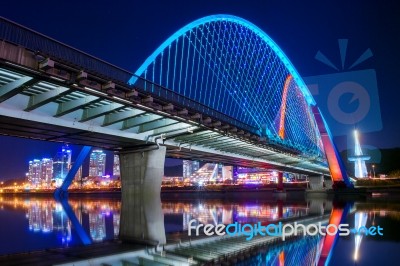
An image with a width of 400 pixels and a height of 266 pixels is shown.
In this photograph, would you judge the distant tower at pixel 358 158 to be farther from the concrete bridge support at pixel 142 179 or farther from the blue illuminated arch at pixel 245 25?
the concrete bridge support at pixel 142 179

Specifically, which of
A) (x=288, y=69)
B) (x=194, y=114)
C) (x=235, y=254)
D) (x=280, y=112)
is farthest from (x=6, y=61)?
(x=280, y=112)

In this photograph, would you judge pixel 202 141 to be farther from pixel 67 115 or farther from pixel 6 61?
pixel 6 61

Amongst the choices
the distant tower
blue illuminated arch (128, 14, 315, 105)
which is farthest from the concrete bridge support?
the distant tower

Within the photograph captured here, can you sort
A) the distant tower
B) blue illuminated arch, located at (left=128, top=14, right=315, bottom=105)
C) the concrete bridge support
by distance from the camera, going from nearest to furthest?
the concrete bridge support
blue illuminated arch, located at (left=128, top=14, right=315, bottom=105)
the distant tower

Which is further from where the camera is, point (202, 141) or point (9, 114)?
point (202, 141)

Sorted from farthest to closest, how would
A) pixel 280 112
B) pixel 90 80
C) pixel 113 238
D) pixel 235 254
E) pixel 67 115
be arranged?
pixel 280 112 → pixel 67 115 → pixel 90 80 → pixel 113 238 → pixel 235 254

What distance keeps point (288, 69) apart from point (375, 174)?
292 ft

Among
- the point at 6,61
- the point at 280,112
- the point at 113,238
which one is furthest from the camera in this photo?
the point at 280,112

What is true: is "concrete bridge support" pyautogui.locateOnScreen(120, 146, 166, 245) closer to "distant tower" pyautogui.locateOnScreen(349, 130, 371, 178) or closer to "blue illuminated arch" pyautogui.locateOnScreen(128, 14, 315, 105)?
"blue illuminated arch" pyautogui.locateOnScreen(128, 14, 315, 105)

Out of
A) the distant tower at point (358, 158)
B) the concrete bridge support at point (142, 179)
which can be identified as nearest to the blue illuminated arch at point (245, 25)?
the concrete bridge support at point (142, 179)

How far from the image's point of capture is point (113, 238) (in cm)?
1373

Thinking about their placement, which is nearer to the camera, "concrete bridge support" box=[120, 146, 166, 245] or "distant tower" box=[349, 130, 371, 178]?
"concrete bridge support" box=[120, 146, 166, 245]

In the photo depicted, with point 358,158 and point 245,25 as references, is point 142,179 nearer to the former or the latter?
point 245,25

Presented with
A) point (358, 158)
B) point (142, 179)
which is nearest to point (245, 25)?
point (142, 179)
